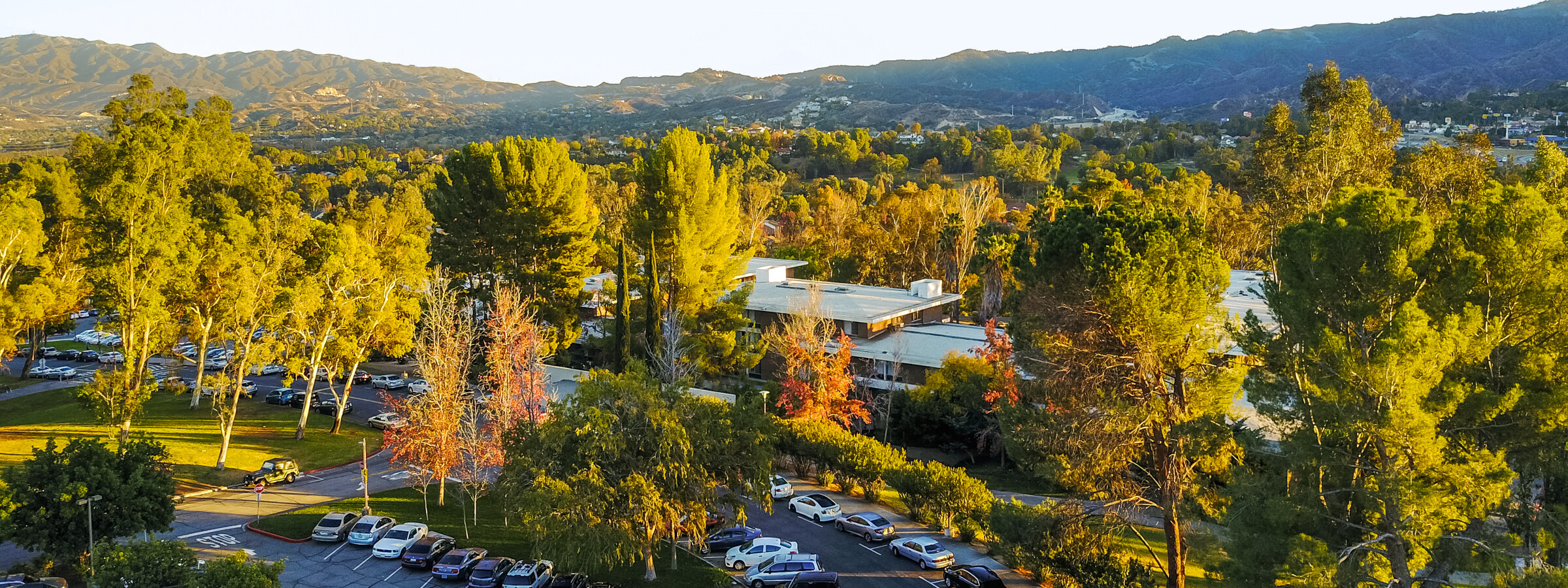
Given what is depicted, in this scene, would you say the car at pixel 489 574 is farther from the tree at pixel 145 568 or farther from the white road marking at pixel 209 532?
the white road marking at pixel 209 532

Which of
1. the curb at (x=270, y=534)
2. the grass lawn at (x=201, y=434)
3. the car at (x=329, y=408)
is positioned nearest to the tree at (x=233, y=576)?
the curb at (x=270, y=534)

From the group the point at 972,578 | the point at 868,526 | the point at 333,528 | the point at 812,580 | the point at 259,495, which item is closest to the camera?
the point at 972,578

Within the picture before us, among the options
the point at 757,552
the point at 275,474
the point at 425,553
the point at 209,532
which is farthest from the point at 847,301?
the point at 209,532

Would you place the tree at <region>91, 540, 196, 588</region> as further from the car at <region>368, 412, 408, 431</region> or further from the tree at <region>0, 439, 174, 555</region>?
the car at <region>368, 412, 408, 431</region>

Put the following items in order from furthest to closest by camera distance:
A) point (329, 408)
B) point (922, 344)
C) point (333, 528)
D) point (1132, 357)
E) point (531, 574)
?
point (922, 344), point (329, 408), point (333, 528), point (531, 574), point (1132, 357)

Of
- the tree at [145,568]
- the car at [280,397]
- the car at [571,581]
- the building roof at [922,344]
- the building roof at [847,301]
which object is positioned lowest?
the car at [280,397]

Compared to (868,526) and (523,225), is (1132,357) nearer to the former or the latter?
(868,526)
